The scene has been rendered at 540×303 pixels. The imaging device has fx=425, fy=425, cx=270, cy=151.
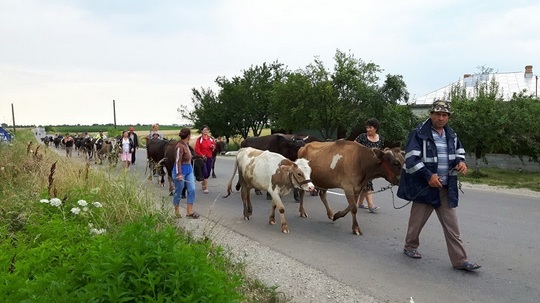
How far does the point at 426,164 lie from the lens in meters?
5.73

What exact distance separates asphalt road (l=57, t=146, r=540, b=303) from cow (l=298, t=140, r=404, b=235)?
73cm

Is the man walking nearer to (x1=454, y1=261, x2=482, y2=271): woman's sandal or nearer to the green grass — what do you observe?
(x1=454, y1=261, x2=482, y2=271): woman's sandal

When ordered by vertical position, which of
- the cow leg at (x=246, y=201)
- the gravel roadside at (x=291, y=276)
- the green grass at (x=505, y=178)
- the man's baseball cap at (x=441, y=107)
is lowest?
the green grass at (x=505, y=178)

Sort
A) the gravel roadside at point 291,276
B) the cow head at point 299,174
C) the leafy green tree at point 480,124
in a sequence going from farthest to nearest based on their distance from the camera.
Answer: the leafy green tree at point 480,124 → the cow head at point 299,174 → the gravel roadside at point 291,276

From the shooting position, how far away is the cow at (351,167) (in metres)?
7.52

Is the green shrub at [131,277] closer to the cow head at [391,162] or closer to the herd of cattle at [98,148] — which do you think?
the cow head at [391,162]

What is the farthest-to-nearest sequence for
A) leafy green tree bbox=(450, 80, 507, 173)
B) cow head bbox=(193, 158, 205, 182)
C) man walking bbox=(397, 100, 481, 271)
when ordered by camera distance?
leafy green tree bbox=(450, 80, 507, 173) → cow head bbox=(193, 158, 205, 182) → man walking bbox=(397, 100, 481, 271)

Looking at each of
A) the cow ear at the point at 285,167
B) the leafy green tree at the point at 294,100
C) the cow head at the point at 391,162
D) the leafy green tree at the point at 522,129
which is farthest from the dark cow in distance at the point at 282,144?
the leafy green tree at the point at 294,100

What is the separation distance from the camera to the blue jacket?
5.66 meters

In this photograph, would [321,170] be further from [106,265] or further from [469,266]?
[106,265]

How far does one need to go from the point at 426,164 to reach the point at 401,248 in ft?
5.61

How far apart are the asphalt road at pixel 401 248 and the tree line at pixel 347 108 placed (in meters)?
2.03

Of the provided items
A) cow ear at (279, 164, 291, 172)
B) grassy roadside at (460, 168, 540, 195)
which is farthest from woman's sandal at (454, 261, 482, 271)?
grassy roadside at (460, 168, 540, 195)

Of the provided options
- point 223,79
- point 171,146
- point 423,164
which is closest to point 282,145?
point 171,146
